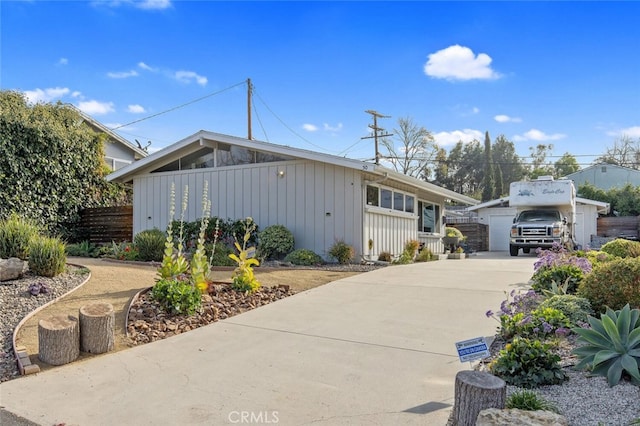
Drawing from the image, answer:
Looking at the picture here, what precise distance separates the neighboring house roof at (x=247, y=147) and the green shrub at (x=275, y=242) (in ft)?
6.75

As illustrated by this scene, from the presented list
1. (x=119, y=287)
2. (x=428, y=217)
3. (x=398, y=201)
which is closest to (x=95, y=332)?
(x=119, y=287)

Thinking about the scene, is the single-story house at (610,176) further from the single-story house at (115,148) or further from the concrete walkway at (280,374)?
the concrete walkway at (280,374)

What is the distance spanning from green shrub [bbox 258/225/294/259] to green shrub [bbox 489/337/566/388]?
8454 millimetres

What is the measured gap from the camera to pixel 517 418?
2281mm

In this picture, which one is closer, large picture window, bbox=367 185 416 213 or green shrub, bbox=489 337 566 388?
green shrub, bbox=489 337 566 388

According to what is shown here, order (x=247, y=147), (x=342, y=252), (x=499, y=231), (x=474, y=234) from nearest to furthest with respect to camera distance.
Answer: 1. (x=342, y=252)
2. (x=247, y=147)
3. (x=474, y=234)
4. (x=499, y=231)

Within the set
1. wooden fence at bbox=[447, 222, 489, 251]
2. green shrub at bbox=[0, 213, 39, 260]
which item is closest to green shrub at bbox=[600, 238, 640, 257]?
→ green shrub at bbox=[0, 213, 39, 260]

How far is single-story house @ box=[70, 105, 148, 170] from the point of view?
1934cm

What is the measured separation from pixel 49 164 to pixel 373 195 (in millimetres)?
11034

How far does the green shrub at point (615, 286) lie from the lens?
4156 millimetres

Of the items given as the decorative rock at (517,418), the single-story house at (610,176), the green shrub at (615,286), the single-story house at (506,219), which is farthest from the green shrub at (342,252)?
the single-story house at (610,176)

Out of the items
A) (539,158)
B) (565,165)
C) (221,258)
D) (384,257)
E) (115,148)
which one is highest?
(539,158)

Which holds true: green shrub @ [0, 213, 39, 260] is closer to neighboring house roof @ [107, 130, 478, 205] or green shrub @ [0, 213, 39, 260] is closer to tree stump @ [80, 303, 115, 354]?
tree stump @ [80, 303, 115, 354]

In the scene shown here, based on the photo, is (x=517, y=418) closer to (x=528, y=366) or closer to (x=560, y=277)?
(x=528, y=366)
